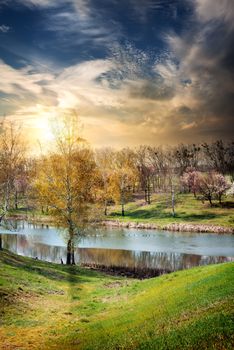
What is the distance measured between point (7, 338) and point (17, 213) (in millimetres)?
105722

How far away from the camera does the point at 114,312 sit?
25656 mm

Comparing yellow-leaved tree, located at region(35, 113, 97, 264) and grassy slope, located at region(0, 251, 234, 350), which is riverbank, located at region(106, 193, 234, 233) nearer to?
yellow-leaved tree, located at region(35, 113, 97, 264)

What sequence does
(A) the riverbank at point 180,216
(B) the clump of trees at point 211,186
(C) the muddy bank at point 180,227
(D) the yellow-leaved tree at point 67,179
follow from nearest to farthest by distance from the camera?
1. (D) the yellow-leaved tree at point 67,179
2. (C) the muddy bank at point 180,227
3. (A) the riverbank at point 180,216
4. (B) the clump of trees at point 211,186

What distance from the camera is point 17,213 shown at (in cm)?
12275

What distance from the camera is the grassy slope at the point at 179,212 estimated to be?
10112 cm

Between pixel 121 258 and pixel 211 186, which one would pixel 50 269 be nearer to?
pixel 121 258

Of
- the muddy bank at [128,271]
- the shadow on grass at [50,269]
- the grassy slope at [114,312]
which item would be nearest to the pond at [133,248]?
the muddy bank at [128,271]

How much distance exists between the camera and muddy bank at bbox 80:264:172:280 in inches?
1882

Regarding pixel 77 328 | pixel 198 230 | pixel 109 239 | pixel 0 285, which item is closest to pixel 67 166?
pixel 0 285

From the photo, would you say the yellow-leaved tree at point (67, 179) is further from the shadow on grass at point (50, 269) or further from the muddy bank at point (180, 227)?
the muddy bank at point (180, 227)

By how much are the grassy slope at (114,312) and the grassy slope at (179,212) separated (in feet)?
216

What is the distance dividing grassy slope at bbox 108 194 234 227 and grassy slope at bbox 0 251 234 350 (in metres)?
65.8

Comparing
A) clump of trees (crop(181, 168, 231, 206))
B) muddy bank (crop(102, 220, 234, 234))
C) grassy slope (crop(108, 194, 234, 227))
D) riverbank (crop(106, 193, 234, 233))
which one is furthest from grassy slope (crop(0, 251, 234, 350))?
clump of trees (crop(181, 168, 231, 206))

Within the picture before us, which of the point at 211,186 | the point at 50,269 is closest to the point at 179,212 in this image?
the point at 211,186
